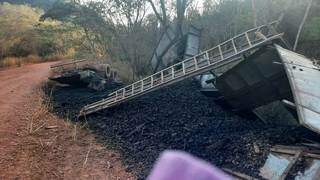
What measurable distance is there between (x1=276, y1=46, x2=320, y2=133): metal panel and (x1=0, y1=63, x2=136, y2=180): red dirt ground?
2.86 m

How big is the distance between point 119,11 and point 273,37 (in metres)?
7.08

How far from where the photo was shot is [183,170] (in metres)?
0.84

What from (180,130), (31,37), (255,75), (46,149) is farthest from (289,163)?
(31,37)

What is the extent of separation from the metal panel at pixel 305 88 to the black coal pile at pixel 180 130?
0.58 m

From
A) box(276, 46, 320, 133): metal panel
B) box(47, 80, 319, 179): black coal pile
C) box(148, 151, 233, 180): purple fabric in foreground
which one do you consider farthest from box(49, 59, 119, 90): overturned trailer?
box(148, 151, 233, 180): purple fabric in foreground

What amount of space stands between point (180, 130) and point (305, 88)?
111 inches

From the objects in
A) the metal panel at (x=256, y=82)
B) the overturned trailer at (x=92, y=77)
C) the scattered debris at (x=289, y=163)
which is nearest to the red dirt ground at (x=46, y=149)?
the overturned trailer at (x=92, y=77)

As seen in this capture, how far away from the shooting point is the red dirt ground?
22.0 ft

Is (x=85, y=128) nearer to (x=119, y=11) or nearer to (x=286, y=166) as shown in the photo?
(x=286, y=166)

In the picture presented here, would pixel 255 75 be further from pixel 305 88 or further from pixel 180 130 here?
pixel 305 88

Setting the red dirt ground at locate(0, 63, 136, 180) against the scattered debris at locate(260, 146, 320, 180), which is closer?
the scattered debris at locate(260, 146, 320, 180)

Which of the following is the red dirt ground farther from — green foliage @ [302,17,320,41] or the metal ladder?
green foliage @ [302,17,320,41]

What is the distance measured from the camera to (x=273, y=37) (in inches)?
323

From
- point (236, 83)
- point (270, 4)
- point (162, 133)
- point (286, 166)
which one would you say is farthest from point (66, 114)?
point (270, 4)
